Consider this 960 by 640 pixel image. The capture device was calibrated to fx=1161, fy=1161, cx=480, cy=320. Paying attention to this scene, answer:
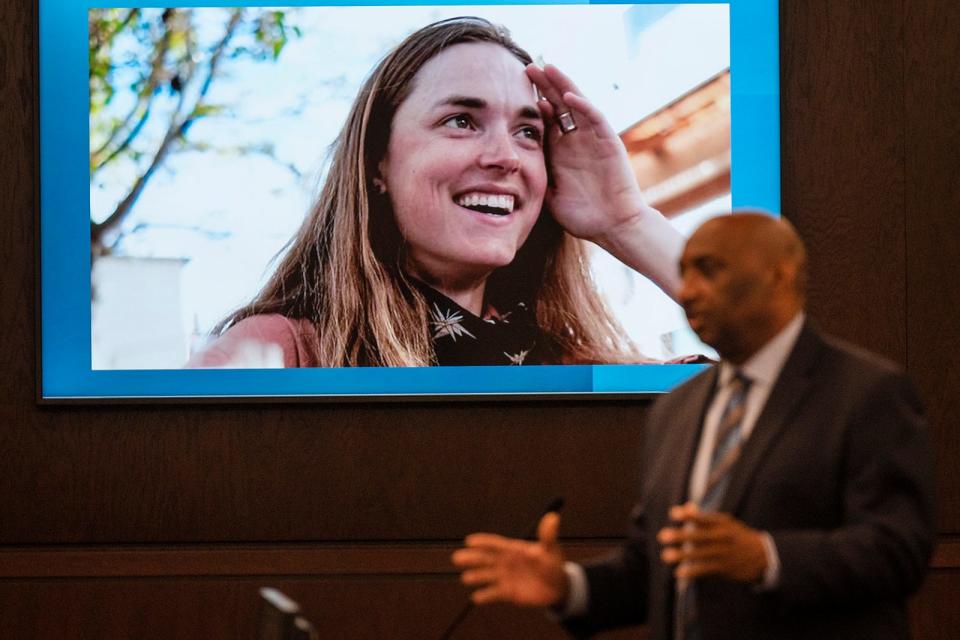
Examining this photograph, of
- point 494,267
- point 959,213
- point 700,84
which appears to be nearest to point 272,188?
point 494,267

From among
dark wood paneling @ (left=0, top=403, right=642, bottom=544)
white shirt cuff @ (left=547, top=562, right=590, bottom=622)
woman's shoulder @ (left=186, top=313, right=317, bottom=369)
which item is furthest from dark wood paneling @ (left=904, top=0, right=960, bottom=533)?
white shirt cuff @ (left=547, top=562, right=590, bottom=622)

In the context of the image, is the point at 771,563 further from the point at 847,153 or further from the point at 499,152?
the point at 847,153

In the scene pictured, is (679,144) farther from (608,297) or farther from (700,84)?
(608,297)

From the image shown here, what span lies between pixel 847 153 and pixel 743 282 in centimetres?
237

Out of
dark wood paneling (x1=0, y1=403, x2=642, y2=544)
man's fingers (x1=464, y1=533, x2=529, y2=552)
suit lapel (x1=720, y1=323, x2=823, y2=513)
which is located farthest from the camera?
dark wood paneling (x1=0, y1=403, x2=642, y2=544)

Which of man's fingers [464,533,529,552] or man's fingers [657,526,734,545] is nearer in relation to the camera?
man's fingers [657,526,734,545]

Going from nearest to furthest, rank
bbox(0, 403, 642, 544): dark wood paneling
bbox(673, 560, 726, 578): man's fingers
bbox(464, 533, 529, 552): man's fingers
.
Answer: bbox(673, 560, 726, 578): man's fingers < bbox(464, 533, 529, 552): man's fingers < bbox(0, 403, 642, 544): dark wood paneling

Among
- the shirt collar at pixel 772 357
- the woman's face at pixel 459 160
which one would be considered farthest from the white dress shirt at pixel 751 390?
the woman's face at pixel 459 160

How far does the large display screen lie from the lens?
13.0ft

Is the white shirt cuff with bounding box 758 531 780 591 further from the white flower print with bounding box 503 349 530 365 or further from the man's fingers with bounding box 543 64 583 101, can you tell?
the man's fingers with bounding box 543 64 583 101

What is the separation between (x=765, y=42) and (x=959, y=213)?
2.94 ft

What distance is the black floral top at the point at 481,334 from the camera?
3.97 meters

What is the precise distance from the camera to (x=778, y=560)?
5.64ft

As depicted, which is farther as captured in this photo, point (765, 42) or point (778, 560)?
point (765, 42)
